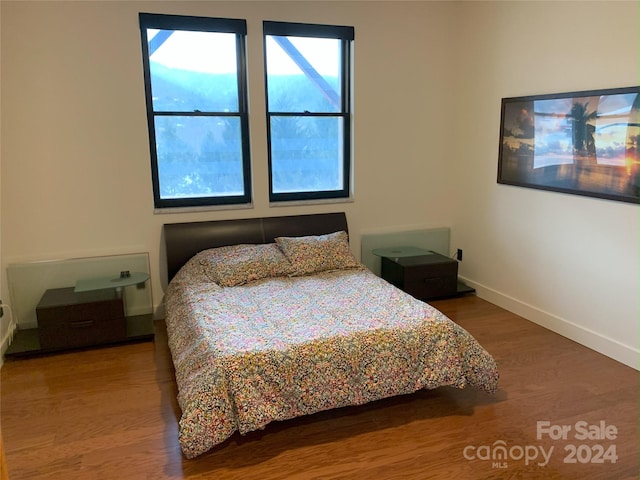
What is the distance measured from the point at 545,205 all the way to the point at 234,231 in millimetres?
2396

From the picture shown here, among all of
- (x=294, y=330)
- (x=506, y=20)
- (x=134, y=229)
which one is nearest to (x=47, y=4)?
(x=134, y=229)

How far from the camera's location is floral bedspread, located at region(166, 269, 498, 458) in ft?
7.34

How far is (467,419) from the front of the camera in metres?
2.55

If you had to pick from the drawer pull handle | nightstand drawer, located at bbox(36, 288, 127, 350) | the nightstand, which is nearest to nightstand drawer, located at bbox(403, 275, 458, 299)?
the nightstand

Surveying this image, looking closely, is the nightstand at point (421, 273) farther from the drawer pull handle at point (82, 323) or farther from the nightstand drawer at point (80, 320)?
the drawer pull handle at point (82, 323)

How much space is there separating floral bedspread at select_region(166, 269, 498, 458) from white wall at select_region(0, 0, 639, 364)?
3.85 ft

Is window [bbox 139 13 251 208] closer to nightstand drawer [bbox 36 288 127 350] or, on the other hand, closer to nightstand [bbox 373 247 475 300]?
nightstand drawer [bbox 36 288 127 350]

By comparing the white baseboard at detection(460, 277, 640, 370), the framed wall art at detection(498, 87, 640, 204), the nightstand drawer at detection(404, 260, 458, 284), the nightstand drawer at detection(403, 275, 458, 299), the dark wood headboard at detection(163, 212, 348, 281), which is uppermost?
the framed wall art at detection(498, 87, 640, 204)

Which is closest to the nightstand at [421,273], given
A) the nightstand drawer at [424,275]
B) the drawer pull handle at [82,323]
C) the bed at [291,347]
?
the nightstand drawer at [424,275]

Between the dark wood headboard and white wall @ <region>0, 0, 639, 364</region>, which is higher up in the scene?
white wall @ <region>0, 0, 639, 364</region>

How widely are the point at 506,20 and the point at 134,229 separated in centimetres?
333

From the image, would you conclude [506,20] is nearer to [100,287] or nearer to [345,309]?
[345,309]

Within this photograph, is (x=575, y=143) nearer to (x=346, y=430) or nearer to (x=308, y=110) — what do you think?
(x=308, y=110)

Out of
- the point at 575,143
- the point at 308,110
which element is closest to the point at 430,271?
the point at 575,143
